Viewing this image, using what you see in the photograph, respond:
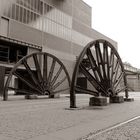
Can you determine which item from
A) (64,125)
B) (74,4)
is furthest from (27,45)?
(64,125)

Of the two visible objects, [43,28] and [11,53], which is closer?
[11,53]

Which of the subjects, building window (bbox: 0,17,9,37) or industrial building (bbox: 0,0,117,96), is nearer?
building window (bbox: 0,17,9,37)

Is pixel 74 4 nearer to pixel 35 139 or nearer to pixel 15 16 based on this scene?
pixel 15 16

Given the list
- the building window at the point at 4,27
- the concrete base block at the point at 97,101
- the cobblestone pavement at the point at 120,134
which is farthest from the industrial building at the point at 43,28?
the cobblestone pavement at the point at 120,134

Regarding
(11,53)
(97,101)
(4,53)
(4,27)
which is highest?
(4,27)

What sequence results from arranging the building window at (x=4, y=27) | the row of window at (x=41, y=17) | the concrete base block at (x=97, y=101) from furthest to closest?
the row of window at (x=41, y=17)
the building window at (x=4, y=27)
the concrete base block at (x=97, y=101)

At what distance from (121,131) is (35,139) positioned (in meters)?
3.15

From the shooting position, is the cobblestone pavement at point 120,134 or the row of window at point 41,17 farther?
the row of window at point 41,17

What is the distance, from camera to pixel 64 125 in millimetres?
10906

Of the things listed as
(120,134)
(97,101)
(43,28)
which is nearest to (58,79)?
(43,28)

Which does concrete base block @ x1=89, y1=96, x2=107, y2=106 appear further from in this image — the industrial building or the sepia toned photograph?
the industrial building

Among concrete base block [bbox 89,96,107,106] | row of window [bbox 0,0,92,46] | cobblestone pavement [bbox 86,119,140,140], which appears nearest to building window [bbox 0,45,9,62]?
row of window [bbox 0,0,92,46]

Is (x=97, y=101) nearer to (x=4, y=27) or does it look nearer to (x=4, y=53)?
(x=4, y=27)

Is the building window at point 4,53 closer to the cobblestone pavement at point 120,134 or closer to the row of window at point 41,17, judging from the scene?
the row of window at point 41,17
